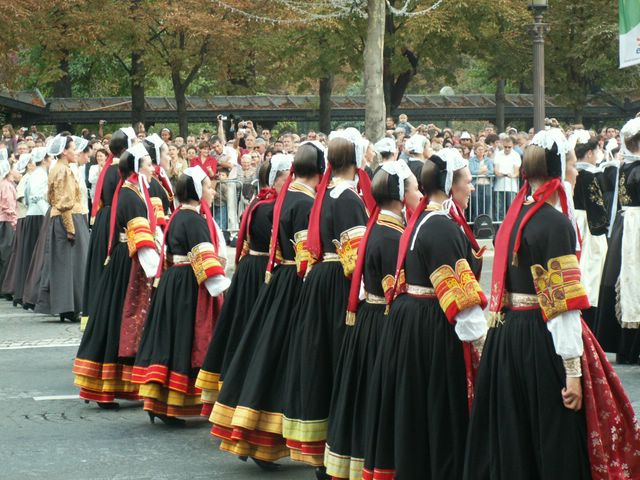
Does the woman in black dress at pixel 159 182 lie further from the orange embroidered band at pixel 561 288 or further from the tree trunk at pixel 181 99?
the tree trunk at pixel 181 99

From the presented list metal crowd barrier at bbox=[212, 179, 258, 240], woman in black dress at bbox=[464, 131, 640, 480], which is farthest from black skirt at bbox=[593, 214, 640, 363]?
metal crowd barrier at bbox=[212, 179, 258, 240]

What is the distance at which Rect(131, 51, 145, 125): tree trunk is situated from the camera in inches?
1298

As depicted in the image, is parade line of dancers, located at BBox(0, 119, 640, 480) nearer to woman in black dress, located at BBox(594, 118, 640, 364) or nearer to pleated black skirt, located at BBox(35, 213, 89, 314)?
woman in black dress, located at BBox(594, 118, 640, 364)

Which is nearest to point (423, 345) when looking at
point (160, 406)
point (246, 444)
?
point (246, 444)

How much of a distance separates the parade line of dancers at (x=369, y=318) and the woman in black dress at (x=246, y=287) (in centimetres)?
1

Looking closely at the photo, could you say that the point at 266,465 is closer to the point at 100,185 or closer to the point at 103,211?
the point at 103,211

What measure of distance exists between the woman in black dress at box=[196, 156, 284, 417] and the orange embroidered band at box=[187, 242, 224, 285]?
297 mm

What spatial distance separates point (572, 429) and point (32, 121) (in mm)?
31783

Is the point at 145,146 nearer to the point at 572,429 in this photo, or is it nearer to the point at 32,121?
the point at 572,429

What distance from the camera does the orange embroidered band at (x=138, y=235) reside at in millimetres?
9516

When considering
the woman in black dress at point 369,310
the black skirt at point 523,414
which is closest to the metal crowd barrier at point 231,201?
the woman in black dress at point 369,310

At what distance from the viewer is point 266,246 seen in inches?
330

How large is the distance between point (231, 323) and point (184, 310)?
686 mm

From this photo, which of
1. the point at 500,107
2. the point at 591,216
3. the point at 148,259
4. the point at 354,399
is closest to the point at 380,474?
the point at 354,399
